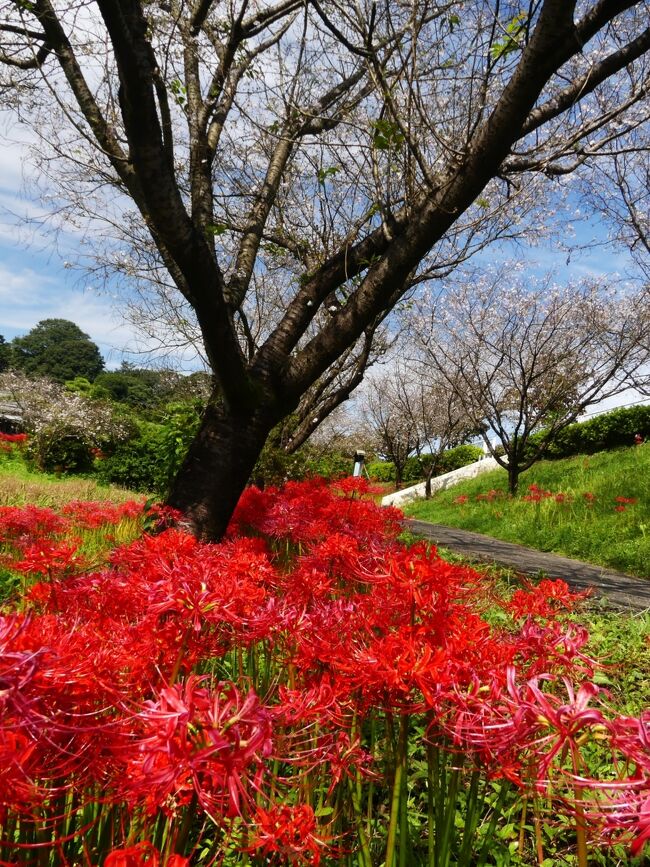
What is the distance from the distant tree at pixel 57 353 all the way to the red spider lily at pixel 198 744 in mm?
67236

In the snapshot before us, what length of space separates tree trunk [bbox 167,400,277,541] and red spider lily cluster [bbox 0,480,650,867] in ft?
8.82

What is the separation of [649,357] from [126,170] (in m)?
14.3

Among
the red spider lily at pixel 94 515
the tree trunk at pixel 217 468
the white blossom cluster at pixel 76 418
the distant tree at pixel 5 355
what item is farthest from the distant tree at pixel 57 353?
the tree trunk at pixel 217 468

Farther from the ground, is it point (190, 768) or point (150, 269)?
point (150, 269)

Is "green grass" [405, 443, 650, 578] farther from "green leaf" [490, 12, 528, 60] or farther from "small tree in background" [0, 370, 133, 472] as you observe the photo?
"small tree in background" [0, 370, 133, 472]

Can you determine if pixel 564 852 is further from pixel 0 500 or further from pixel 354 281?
pixel 0 500

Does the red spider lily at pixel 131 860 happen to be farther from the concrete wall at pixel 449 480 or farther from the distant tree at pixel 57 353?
the distant tree at pixel 57 353

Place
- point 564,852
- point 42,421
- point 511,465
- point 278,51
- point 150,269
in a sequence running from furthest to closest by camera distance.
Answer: point 42,421 → point 511,465 → point 150,269 → point 278,51 → point 564,852

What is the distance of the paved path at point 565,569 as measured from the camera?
5.42 meters

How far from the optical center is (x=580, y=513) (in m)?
9.70

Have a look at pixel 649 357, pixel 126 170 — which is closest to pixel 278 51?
pixel 126 170

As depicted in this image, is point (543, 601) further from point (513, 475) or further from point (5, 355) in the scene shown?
point (5, 355)

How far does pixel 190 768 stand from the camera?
0.65 meters

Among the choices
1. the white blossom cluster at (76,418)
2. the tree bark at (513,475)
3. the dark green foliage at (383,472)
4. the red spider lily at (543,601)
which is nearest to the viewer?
the red spider lily at (543,601)
